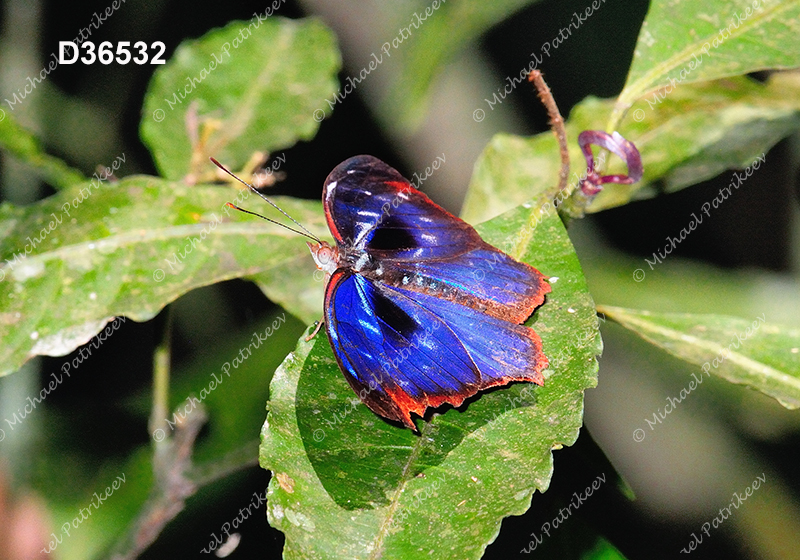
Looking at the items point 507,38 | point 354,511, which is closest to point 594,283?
point 507,38

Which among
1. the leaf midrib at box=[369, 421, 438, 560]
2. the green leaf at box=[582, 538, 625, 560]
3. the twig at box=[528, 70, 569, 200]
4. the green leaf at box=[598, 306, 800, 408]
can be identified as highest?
the twig at box=[528, 70, 569, 200]

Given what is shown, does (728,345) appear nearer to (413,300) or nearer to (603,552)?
(603,552)

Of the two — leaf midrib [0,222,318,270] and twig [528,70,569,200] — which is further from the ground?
twig [528,70,569,200]

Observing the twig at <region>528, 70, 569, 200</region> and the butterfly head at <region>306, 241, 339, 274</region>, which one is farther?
the butterfly head at <region>306, 241, 339, 274</region>

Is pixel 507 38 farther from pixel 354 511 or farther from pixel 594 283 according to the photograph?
pixel 354 511

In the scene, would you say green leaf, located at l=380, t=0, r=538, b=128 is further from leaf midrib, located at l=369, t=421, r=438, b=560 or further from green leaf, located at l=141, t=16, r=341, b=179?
leaf midrib, located at l=369, t=421, r=438, b=560

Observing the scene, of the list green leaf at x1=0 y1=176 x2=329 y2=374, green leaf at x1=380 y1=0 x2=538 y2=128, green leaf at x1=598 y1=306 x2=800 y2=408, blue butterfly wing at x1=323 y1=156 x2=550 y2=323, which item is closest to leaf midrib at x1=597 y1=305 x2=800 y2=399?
green leaf at x1=598 y1=306 x2=800 y2=408

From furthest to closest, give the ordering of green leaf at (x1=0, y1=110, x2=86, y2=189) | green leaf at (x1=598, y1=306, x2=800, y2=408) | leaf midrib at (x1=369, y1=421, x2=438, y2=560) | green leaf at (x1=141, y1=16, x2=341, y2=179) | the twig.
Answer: green leaf at (x1=141, y1=16, x2=341, y2=179) → green leaf at (x1=0, y1=110, x2=86, y2=189) → green leaf at (x1=598, y1=306, x2=800, y2=408) → the twig → leaf midrib at (x1=369, y1=421, x2=438, y2=560)
